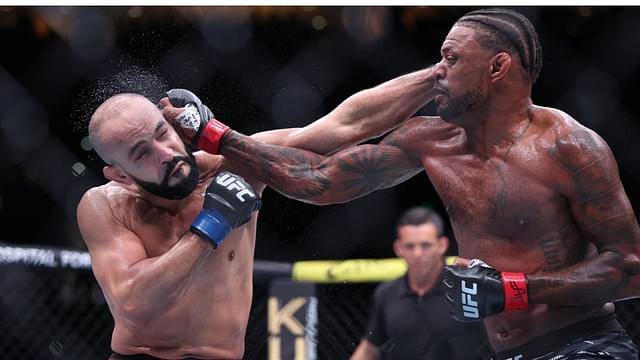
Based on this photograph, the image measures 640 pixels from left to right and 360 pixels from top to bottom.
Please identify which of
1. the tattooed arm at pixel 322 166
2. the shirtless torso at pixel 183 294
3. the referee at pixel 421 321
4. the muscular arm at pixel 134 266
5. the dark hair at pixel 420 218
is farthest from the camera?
the dark hair at pixel 420 218

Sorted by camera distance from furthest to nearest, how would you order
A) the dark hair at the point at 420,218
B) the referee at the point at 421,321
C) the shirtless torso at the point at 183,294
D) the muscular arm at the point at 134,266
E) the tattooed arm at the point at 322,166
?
the dark hair at the point at 420,218 < the referee at the point at 421,321 < the tattooed arm at the point at 322,166 < the shirtless torso at the point at 183,294 < the muscular arm at the point at 134,266

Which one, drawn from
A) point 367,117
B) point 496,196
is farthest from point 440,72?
point 496,196

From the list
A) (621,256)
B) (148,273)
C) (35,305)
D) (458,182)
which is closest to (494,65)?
(458,182)

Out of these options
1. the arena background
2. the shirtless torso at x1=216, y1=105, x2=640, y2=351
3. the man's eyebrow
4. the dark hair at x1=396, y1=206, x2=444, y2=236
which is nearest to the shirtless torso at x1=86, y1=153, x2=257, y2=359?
the man's eyebrow

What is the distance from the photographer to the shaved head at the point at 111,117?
2246 mm

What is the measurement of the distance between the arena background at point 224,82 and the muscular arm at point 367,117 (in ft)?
1.59

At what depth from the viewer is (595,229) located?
2.16 metres

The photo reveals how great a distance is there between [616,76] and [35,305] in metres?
2.04

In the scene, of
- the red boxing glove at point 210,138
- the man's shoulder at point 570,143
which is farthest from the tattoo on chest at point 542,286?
the red boxing glove at point 210,138

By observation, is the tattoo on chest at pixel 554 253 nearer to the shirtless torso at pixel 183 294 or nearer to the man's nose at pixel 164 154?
the shirtless torso at pixel 183 294

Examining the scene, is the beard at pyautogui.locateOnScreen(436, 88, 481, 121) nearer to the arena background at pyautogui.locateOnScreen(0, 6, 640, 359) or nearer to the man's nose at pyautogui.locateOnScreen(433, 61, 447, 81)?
the man's nose at pyautogui.locateOnScreen(433, 61, 447, 81)

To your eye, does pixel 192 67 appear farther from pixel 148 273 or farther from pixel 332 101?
pixel 148 273

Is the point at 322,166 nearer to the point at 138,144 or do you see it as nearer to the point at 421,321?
the point at 138,144

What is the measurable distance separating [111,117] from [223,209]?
38 cm
